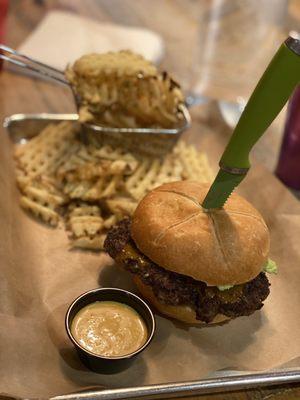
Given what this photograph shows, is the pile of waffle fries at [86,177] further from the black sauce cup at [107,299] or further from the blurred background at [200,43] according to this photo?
the blurred background at [200,43]

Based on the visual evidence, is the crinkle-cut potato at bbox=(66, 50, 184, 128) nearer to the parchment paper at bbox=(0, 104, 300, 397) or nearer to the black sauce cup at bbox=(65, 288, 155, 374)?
the parchment paper at bbox=(0, 104, 300, 397)

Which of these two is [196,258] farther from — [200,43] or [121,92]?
[200,43]

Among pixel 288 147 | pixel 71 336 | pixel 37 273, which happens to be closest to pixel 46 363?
pixel 71 336

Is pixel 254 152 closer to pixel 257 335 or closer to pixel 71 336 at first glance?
pixel 257 335

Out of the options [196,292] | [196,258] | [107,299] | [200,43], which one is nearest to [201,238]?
[196,258]

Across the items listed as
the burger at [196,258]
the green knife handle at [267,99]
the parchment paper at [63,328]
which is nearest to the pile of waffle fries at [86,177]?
the parchment paper at [63,328]

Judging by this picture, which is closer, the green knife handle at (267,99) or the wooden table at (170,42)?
the green knife handle at (267,99)

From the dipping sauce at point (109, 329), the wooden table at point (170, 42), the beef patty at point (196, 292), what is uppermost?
the beef patty at point (196, 292)
